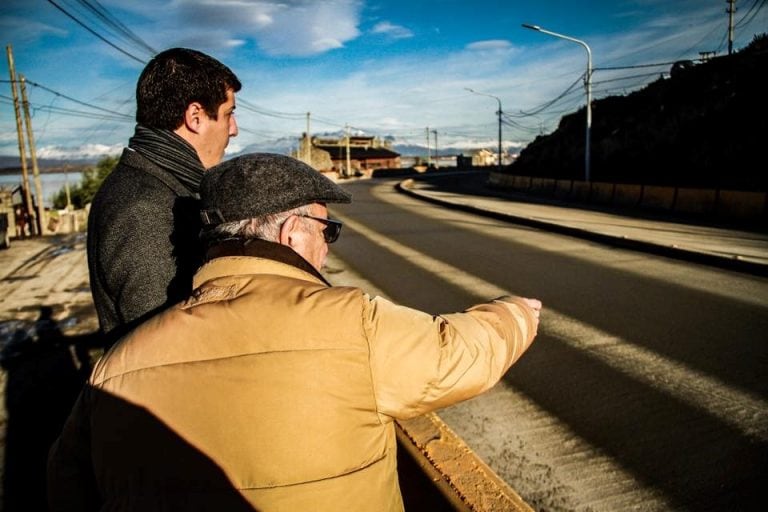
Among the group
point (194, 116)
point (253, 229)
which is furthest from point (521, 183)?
point (253, 229)

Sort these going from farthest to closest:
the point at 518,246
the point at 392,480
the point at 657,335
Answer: the point at 518,246
the point at 657,335
the point at 392,480

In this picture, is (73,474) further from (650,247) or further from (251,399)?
(650,247)

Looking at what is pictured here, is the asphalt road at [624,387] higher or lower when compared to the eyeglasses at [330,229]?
lower

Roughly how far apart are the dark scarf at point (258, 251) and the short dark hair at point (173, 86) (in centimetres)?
84

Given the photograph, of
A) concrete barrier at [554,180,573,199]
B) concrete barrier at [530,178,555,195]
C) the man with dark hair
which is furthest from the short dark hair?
concrete barrier at [530,178,555,195]

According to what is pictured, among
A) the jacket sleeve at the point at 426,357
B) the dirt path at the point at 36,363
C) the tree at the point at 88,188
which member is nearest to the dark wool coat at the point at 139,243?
the jacket sleeve at the point at 426,357

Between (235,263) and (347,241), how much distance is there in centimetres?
1155

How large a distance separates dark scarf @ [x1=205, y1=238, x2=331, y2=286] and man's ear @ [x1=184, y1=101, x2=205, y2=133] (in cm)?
83

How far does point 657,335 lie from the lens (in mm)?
5125

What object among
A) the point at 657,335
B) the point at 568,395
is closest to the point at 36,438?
the point at 568,395

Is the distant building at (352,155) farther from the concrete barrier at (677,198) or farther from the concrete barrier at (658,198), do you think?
the concrete barrier at (658,198)

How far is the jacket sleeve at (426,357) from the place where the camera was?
122cm

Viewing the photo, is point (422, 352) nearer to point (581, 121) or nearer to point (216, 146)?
point (216, 146)

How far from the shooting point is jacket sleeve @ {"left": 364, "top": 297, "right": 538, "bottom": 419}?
1.22 metres
